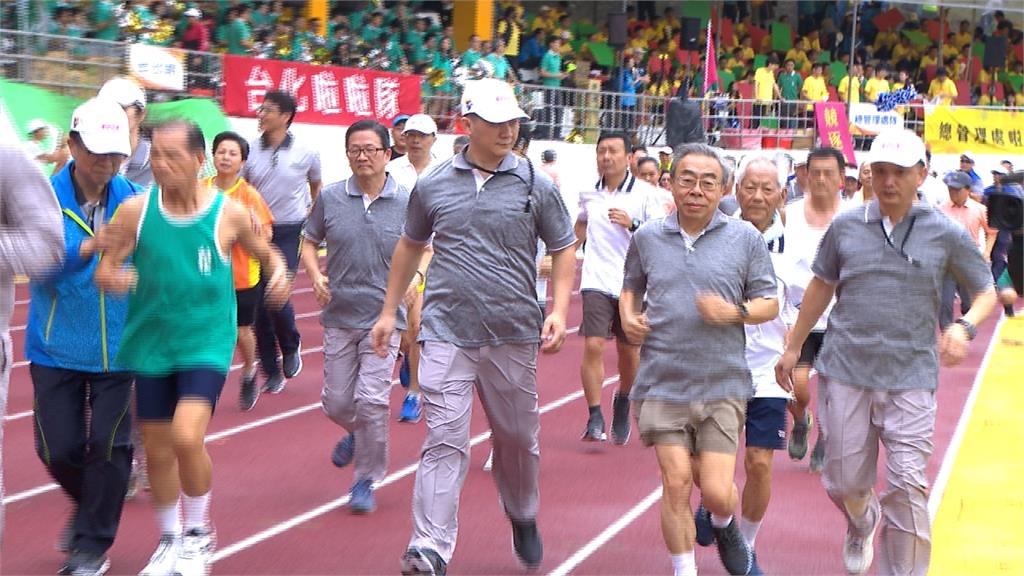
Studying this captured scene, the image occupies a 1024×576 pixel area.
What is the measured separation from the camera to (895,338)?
6.16 metres

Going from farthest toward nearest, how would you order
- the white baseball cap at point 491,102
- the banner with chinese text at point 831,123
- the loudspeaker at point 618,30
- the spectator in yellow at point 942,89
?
the spectator in yellow at point 942,89, the banner with chinese text at point 831,123, the loudspeaker at point 618,30, the white baseball cap at point 491,102

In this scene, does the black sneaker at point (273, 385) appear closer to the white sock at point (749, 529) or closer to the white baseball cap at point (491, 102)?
the white sock at point (749, 529)

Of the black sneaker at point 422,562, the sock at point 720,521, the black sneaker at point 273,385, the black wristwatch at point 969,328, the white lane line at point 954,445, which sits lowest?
the white lane line at point 954,445

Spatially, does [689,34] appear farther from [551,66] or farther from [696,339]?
[696,339]

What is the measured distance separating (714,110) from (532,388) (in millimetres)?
24052

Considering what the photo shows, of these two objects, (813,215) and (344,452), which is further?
(344,452)

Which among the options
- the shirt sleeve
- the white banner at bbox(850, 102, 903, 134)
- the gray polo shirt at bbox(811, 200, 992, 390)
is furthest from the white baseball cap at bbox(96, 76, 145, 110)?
the white banner at bbox(850, 102, 903, 134)

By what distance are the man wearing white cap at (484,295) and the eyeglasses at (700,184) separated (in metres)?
0.58

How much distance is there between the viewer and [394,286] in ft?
22.5

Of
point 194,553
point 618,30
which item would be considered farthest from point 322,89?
point 194,553

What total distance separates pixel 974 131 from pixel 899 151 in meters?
27.7

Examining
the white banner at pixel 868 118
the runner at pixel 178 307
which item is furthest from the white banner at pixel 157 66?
the white banner at pixel 868 118

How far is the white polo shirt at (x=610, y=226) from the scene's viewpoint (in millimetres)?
10297

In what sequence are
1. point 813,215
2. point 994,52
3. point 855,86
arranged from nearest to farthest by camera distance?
point 813,215, point 855,86, point 994,52
